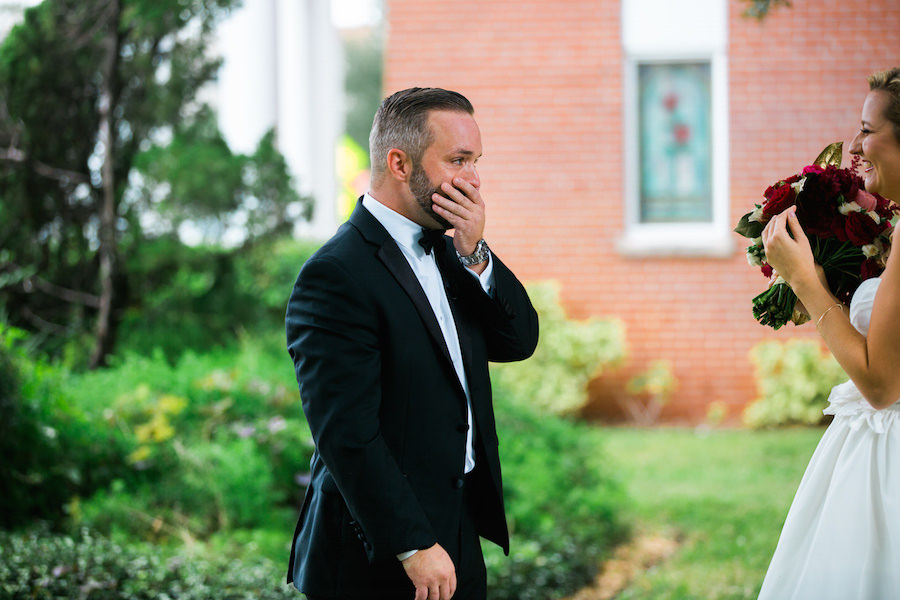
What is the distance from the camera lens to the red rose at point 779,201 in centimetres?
250

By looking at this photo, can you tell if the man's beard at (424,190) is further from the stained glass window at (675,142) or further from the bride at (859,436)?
the stained glass window at (675,142)

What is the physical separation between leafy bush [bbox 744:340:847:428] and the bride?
6244 mm

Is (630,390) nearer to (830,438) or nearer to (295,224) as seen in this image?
(295,224)

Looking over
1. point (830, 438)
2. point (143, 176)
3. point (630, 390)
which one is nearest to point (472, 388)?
point (830, 438)

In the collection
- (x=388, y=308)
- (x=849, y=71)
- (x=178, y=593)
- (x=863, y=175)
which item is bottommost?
(x=178, y=593)

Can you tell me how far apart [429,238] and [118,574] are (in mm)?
2775

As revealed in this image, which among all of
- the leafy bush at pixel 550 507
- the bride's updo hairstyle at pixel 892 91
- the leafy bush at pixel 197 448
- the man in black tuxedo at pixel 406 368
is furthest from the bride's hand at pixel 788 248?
the leafy bush at pixel 197 448

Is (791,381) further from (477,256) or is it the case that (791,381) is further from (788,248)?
(477,256)

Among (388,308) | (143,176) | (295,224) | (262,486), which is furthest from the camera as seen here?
(295,224)

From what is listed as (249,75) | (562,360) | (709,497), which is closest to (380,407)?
(709,497)

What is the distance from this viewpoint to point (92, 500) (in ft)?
16.6

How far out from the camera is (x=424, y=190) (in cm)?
233

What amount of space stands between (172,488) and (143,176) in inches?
108

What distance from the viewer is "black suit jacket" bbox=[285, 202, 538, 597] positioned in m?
2.10
